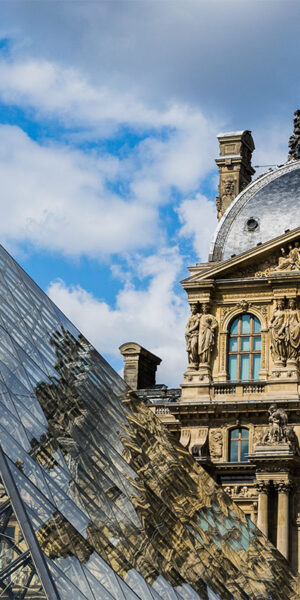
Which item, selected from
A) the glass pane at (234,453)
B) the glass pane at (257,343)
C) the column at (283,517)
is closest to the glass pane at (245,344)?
the glass pane at (257,343)

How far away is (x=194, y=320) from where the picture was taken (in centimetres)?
4606

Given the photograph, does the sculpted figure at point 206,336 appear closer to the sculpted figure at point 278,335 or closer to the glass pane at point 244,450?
the sculpted figure at point 278,335

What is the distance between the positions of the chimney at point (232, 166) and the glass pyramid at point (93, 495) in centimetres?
2298

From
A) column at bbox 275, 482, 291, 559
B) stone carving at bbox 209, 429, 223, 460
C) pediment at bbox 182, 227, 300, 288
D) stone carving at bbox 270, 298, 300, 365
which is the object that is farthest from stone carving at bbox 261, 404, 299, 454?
pediment at bbox 182, 227, 300, 288

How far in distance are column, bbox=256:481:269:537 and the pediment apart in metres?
7.08

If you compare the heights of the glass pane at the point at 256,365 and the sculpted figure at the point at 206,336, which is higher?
the sculpted figure at the point at 206,336

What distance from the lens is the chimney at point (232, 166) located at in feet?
171

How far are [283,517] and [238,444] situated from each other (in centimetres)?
330

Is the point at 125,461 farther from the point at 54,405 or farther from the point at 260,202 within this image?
the point at 260,202

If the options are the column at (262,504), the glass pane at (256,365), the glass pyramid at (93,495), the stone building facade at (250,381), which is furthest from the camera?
the glass pane at (256,365)

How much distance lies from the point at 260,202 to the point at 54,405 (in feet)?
90.9

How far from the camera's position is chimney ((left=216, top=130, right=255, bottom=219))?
5222 centimetres

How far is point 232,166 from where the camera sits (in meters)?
52.8

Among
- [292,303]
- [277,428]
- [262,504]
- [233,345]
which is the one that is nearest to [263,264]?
[292,303]
